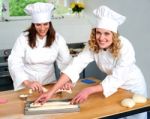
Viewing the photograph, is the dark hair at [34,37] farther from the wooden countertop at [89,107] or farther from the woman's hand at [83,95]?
the woman's hand at [83,95]

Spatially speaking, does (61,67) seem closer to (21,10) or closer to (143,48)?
(143,48)

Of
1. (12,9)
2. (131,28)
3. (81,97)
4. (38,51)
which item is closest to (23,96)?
(81,97)

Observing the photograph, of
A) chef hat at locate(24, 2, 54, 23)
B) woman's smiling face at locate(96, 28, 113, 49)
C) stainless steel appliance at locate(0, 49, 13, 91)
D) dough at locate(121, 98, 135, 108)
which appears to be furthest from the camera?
stainless steel appliance at locate(0, 49, 13, 91)

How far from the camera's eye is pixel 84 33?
13.0 feet

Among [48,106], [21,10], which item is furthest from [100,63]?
[21,10]

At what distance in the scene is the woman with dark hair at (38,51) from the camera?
209 cm

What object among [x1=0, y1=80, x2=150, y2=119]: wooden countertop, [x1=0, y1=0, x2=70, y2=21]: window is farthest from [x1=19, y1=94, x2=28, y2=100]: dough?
[x1=0, y1=0, x2=70, y2=21]: window

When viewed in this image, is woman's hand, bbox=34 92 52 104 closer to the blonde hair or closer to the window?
the blonde hair

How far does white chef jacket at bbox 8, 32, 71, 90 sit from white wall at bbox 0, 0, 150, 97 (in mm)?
1163

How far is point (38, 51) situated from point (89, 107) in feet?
2.48

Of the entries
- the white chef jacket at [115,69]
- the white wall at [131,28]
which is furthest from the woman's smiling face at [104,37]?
the white wall at [131,28]

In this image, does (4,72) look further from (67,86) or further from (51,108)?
(51,108)

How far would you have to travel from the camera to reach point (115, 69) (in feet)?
6.11

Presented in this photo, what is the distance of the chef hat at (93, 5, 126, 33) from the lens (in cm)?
178
